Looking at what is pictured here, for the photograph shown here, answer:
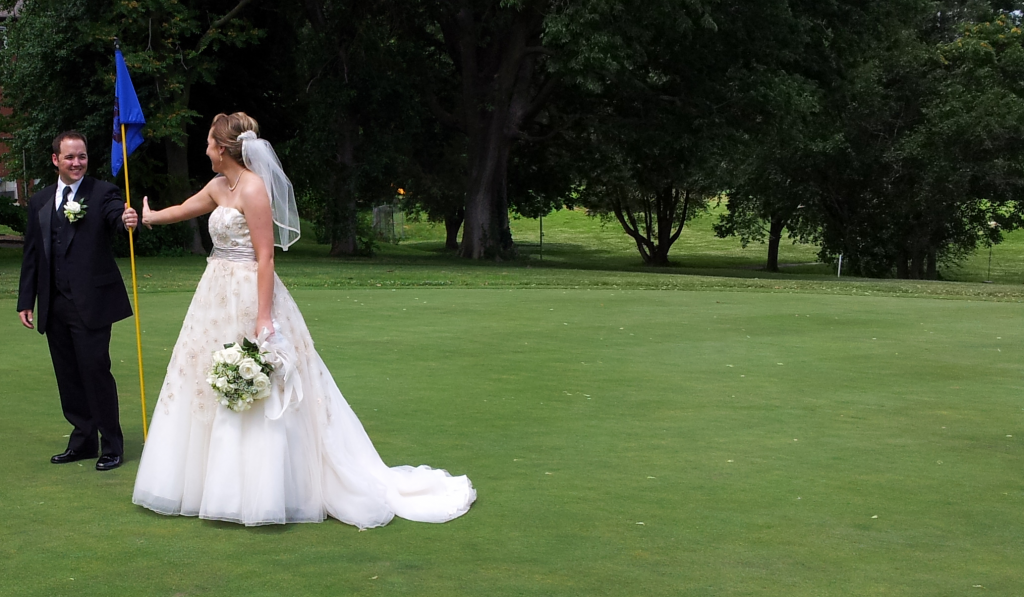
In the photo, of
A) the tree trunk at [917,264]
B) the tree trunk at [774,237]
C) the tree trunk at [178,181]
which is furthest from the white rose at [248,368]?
the tree trunk at [774,237]

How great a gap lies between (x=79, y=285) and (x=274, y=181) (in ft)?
5.56

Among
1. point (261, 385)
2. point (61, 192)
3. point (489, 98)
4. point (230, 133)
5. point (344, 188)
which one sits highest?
point (489, 98)

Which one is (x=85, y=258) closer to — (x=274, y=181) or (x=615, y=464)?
(x=274, y=181)

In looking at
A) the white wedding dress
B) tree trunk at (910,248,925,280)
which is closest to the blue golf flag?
the white wedding dress

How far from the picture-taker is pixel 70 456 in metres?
7.15

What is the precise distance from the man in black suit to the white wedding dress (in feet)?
3.75

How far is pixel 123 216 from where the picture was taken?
677 cm

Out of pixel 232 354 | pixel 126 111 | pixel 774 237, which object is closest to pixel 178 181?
pixel 126 111

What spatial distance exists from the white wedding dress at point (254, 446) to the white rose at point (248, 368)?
19cm

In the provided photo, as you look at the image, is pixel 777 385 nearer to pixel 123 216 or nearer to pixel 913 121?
pixel 123 216

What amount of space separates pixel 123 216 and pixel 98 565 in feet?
8.20

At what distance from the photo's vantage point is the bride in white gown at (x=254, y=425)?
5.85 metres

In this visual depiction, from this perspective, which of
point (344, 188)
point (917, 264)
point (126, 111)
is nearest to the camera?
point (126, 111)

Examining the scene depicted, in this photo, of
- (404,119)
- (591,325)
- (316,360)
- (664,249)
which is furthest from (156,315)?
(664,249)
